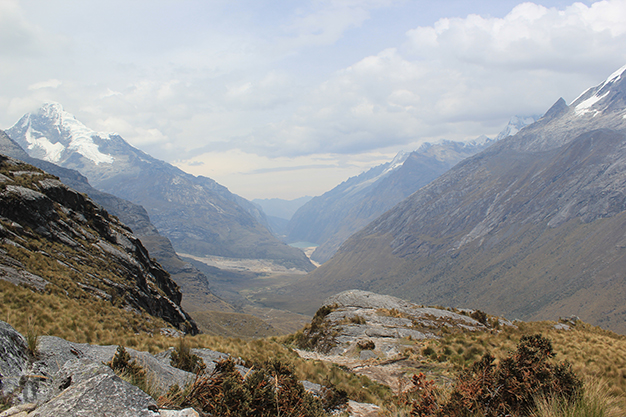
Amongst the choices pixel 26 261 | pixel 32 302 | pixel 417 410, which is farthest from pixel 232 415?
pixel 26 261

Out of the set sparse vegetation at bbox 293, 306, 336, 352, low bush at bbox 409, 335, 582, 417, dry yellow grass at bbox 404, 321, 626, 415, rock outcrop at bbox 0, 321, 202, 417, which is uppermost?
rock outcrop at bbox 0, 321, 202, 417

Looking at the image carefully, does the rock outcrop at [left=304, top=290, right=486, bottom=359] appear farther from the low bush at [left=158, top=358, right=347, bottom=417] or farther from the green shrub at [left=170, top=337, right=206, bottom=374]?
the low bush at [left=158, top=358, right=347, bottom=417]

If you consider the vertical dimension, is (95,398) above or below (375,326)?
above

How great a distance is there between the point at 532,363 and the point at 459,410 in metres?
2.51

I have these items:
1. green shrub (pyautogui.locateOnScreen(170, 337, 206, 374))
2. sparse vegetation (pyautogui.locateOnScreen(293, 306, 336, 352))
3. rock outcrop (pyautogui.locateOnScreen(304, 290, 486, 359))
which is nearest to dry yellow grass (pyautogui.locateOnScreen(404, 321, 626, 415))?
rock outcrop (pyautogui.locateOnScreen(304, 290, 486, 359))

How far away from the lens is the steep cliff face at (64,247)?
86.3 ft

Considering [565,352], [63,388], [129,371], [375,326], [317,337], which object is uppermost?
[63,388]

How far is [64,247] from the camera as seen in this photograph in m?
34.9

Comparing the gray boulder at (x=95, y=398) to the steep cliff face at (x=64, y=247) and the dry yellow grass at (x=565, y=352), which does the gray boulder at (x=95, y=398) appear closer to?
the dry yellow grass at (x=565, y=352)

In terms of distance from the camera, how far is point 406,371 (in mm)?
17109

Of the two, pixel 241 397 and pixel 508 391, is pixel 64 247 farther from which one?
pixel 508 391

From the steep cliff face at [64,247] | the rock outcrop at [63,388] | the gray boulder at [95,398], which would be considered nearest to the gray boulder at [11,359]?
the rock outcrop at [63,388]

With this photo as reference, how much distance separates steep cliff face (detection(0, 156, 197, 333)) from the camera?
86.3 feet

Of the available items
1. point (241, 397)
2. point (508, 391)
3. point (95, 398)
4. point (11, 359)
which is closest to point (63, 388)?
point (95, 398)
